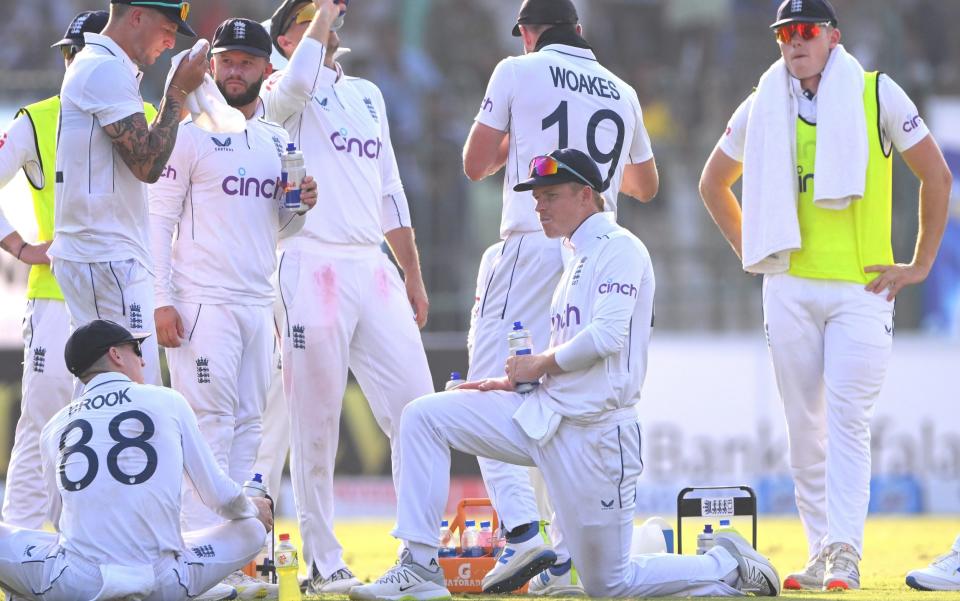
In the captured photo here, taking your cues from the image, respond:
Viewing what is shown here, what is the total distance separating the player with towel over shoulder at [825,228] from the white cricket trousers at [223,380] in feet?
7.99

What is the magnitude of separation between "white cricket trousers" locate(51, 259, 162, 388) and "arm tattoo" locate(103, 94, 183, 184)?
0.39 m

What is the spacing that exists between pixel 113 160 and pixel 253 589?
1.89 metres

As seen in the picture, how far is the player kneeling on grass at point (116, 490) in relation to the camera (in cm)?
564

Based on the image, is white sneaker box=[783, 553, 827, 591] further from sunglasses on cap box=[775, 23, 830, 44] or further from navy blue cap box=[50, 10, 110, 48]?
navy blue cap box=[50, 10, 110, 48]

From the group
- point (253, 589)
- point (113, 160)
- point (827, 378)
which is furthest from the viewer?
point (827, 378)

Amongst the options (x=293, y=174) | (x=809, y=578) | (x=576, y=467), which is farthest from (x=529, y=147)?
(x=809, y=578)

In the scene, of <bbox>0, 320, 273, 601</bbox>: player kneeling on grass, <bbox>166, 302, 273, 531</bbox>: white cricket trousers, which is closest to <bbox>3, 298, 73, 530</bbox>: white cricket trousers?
<bbox>166, 302, 273, 531</bbox>: white cricket trousers

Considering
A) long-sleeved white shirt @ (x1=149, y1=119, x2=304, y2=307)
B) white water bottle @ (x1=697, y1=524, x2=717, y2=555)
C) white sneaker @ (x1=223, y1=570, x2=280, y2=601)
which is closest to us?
white sneaker @ (x1=223, y1=570, x2=280, y2=601)

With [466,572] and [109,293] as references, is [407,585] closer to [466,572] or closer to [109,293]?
[466,572]

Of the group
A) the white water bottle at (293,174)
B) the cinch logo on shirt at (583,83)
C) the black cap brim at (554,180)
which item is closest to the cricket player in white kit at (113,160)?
the white water bottle at (293,174)

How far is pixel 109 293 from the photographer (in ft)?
21.1

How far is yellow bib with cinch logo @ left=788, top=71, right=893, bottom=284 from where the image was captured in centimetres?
759

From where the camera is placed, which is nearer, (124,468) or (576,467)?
(124,468)

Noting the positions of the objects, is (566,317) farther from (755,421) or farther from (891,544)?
(755,421)
